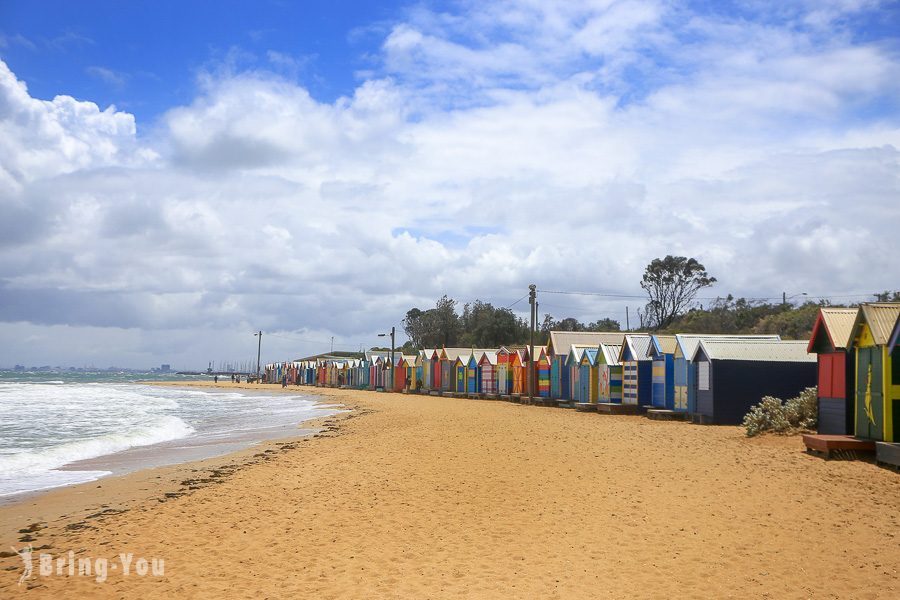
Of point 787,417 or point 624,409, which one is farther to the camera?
point 624,409

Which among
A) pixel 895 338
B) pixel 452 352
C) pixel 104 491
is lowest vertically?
pixel 104 491

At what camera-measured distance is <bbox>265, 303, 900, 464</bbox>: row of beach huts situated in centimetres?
1285

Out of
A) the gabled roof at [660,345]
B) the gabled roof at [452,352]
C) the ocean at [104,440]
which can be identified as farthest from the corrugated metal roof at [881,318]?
the gabled roof at [452,352]

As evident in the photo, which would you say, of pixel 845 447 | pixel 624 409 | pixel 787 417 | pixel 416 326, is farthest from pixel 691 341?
pixel 416 326

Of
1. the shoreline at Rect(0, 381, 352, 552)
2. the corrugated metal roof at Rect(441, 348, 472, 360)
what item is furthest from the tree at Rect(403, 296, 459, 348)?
the shoreline at Rect(0, 381, 352, 552)

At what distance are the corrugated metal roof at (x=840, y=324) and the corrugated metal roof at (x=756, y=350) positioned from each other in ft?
18.5

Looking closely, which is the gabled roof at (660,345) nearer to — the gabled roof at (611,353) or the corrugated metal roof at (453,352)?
the gabled roof at (611,353)

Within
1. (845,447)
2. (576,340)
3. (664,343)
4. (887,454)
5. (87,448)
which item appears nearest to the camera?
(887,454)

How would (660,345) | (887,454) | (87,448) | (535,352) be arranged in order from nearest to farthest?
(887,454)
(87,448)
(660,345)
(535,352)

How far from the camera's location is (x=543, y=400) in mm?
35031

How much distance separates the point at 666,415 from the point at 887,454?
12.3m

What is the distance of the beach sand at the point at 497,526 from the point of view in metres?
7.04

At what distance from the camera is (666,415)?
78.3ft

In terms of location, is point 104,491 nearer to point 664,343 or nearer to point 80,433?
point 80,433
